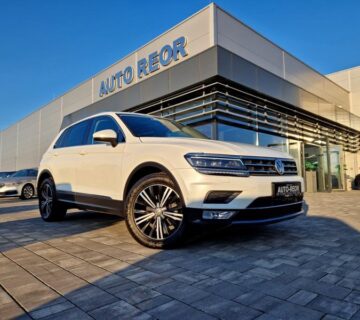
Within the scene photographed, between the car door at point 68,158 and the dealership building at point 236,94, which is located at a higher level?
the dealership building at point 236,94

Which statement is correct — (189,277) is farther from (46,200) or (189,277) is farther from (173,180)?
(46,200)

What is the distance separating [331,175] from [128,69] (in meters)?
11.8

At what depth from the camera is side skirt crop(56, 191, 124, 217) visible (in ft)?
13.0

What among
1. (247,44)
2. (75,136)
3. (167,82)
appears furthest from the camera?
(247,44)

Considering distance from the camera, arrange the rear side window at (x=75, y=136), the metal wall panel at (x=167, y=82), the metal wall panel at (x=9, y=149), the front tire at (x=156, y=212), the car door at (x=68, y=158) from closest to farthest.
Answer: the front tire at (x=156, y=212) → the car door at (x=68, y=158) → the rear side window at (x=75, y=136) → the metal wall panel at (x=167, y=82) → the metal wall panel at (x=9, y=149)

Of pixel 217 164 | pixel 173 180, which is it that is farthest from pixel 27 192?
pixel 217 164

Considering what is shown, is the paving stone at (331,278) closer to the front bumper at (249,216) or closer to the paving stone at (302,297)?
the paving stone at (302,297)

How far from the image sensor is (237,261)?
2885 mm

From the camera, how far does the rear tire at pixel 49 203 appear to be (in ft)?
17.7

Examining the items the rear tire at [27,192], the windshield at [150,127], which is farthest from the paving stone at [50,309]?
the rear tire at [27,192]

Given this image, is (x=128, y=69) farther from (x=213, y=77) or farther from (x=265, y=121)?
(x=265, y=121)

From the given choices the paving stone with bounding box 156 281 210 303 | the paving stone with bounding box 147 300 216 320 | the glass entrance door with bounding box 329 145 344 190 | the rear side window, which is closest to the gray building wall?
the glass entrance door with bounding box 329 145 344 190

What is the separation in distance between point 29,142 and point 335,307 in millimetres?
28879

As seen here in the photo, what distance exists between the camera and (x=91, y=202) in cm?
440
